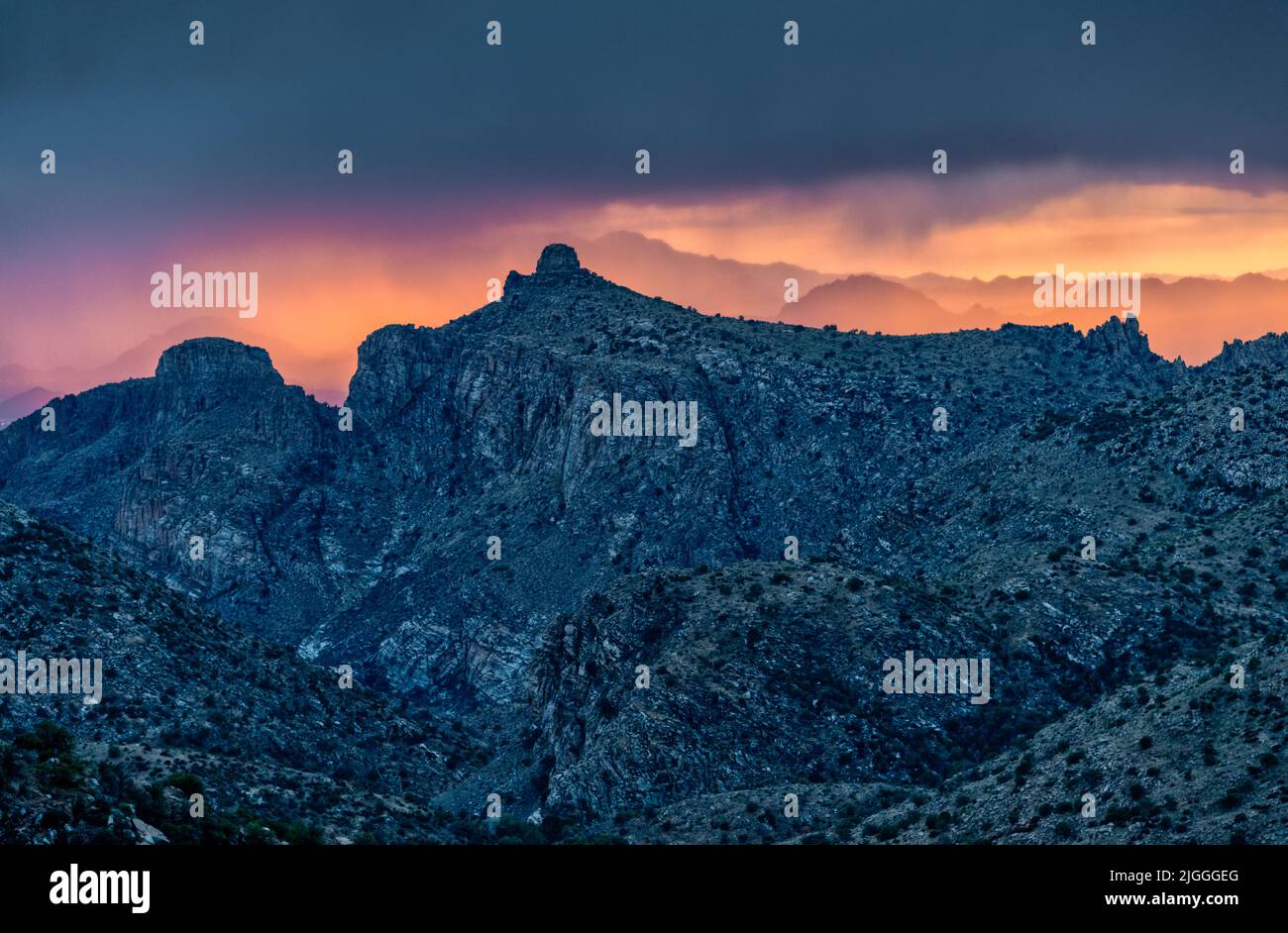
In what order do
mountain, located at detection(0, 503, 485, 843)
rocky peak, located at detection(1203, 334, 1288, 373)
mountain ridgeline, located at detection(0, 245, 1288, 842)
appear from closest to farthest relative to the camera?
mountain, located at detection(0, 503, 485, 843) < mountain ridgeline, located at detection(0, 245, 1288, 842) < rocky peak, located at detection(1203, 334, 1288, 373)

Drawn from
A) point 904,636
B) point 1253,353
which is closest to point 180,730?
point 904,636


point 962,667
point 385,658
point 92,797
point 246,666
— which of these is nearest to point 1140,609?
point 962,667

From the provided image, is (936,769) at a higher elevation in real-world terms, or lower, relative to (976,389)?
lower

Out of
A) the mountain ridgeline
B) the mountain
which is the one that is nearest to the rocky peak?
the mountain ridgeline

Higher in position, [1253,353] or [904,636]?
[1253,353]

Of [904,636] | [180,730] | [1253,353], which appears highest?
[1253,353]

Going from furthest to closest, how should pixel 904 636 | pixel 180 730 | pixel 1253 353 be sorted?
pixel 1253 353, pixel 904 636, pixel 180 730

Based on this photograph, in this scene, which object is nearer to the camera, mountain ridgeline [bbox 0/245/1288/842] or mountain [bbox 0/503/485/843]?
mountain [bbox 0/503/485/843]

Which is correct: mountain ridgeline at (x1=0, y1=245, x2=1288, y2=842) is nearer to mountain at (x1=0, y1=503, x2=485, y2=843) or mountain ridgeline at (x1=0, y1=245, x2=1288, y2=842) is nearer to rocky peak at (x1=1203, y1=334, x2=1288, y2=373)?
rocky peak at (x1=1203, y1=334, x2=1288, y2=373)

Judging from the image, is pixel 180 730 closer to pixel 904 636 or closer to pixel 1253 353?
pixel 904 636

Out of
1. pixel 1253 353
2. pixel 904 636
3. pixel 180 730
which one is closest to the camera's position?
pixel 180 730
